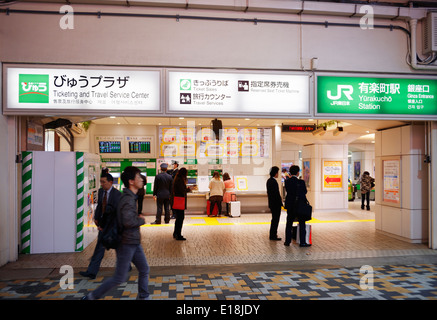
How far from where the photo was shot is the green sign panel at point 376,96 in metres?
6.97

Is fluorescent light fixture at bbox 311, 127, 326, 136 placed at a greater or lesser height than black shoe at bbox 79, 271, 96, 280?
greater

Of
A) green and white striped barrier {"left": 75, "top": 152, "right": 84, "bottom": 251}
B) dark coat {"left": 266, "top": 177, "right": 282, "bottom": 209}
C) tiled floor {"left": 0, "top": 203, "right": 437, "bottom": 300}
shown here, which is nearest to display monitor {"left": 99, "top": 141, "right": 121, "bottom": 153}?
tiled floor {"left": 0, "top": 203, "right": 437, "bottom": 300}

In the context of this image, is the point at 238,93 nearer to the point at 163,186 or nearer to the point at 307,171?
the point at 163,186

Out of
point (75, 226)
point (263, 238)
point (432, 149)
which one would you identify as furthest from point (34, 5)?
point (432, 149)

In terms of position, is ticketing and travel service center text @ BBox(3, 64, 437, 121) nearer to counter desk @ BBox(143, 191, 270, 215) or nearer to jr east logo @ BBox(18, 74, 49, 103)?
jr east logo @ BBox(18, 74, 49, 103)

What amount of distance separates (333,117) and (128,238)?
4800mm

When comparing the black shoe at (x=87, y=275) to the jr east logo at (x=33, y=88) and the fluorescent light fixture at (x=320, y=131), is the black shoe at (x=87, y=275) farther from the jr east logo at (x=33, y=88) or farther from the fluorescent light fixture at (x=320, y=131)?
the fluorescent light fixture at (x=320, y=131)

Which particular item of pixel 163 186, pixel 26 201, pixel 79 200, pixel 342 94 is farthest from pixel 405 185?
pixel 26 201

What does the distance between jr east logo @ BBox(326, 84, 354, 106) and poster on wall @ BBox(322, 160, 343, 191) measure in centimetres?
642

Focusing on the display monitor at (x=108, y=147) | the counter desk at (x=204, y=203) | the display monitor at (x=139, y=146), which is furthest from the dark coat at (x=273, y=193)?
the display monitor at (x=108, y=147)

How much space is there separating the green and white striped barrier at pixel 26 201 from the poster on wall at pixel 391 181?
7.96m

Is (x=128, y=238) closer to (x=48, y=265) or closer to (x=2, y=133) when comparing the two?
(x=48, y=265)

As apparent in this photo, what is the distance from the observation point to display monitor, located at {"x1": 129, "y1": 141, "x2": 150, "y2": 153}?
1238 centimetres

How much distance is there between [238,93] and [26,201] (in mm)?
4649
